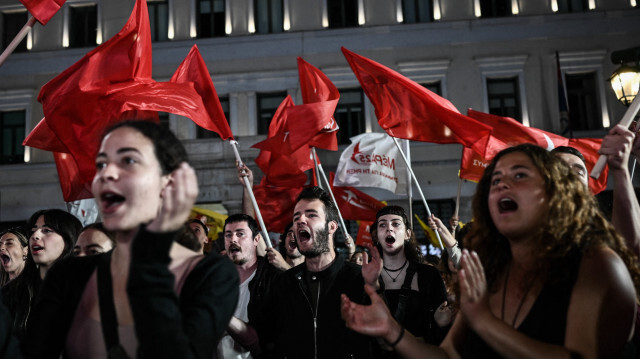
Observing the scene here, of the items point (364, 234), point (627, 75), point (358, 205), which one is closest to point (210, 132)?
point (364, 234)

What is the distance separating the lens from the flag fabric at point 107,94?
Result: 5.40 meters

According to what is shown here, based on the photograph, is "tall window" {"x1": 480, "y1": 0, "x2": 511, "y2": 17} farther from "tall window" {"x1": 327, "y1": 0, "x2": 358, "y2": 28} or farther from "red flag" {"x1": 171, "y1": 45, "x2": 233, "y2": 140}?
"red flag" {"x1": 171, "y1": 45, "x2": 233, "y2": 140}

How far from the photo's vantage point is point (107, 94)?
543cm

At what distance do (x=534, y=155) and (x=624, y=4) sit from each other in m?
16.6

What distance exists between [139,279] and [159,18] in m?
17.2

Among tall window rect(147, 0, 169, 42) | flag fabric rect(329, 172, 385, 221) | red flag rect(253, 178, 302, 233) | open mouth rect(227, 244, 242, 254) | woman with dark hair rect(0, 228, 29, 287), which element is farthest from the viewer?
tall window rect(147, 0, 169, 42)

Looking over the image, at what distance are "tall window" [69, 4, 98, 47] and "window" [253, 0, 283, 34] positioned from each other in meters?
5.06

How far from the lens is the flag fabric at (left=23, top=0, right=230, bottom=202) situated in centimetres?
540

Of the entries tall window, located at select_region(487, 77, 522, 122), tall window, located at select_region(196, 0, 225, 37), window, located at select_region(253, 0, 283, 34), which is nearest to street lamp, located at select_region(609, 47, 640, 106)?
tall window, located at select_region(487, 77, 522, 122)

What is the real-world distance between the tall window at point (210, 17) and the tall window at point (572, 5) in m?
9.92

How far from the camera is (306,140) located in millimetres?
6680

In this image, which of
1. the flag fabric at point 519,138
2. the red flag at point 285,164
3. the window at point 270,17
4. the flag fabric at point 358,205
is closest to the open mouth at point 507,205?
the flag fabric at point 519,138

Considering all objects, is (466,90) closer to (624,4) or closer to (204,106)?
(624,4)

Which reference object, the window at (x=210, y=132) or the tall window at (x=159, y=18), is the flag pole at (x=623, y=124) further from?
the tall window at (x=159, y=18)
